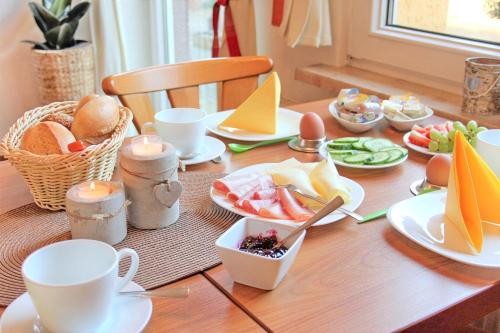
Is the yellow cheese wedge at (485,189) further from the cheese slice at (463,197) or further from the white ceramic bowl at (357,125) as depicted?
the white ceramic bowl at (357,125)

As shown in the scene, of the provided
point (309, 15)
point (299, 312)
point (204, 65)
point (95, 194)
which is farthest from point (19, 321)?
point (309, 15)

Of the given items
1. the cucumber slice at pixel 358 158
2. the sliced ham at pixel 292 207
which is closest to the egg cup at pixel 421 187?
the cucumber slice at pixel 358 158

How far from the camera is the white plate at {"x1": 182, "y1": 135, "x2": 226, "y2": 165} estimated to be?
1.11 m

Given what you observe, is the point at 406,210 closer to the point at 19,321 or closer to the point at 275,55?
the point at 19,321

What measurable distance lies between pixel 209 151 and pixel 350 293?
534 millimetres

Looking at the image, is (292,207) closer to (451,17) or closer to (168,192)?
(168,192)

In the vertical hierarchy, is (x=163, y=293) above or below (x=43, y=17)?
below

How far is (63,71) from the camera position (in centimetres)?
212

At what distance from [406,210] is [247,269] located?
0.33 metres

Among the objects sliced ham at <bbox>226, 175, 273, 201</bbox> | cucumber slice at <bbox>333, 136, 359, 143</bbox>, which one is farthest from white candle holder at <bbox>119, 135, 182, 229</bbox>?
cucumber slice at <bbox>333, 136, 359, 143</bbox>

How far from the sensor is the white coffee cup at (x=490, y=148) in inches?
40.3

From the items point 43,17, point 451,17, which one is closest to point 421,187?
point 451,17

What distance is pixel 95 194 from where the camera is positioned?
0.81m

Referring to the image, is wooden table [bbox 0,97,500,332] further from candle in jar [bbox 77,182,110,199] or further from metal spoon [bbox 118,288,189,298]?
candle in jar [bbox 77,182,110,199]
